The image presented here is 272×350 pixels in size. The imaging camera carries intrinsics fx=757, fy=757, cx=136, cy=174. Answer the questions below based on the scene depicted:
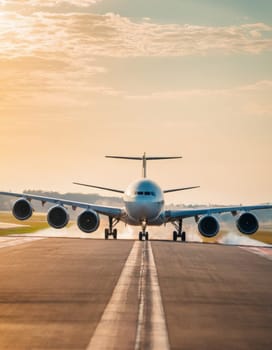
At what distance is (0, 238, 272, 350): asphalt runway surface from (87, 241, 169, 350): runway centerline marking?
2 centimetres

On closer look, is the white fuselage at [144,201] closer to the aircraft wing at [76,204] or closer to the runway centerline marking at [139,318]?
the aircraft wing at [76,204]

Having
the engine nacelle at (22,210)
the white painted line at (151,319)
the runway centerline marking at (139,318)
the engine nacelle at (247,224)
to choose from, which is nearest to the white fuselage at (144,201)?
the engine nacelle at (247,224)

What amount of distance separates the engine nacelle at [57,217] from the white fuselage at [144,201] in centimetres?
497

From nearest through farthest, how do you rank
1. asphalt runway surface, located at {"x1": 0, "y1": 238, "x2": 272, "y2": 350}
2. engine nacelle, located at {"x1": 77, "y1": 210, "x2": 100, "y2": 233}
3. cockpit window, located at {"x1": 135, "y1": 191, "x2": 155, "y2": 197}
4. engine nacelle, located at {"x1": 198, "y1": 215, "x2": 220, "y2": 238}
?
asphalt runway surface, located at {"x1": 0, "y1": 238, "x2": 272, "y2": 350} → cockpit window, located at {"x1": 135, "y1": 191, "x2": 155, "y2": 197} → engine nacelle, located at {"x1": 198, "y1": 215, "x2": 220, "y2": 238} → engine nacelle, located at {"x1": 77, "y1": 210, "x2": 100, "y2": 233}

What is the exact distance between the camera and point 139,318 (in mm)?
14508

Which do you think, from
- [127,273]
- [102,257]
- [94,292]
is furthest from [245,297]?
[102,257]

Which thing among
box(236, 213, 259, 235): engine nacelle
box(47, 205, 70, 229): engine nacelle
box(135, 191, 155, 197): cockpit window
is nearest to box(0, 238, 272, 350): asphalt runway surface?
box(135, 191, 155, 197): cockpit window

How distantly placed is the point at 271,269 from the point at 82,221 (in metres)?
32.5

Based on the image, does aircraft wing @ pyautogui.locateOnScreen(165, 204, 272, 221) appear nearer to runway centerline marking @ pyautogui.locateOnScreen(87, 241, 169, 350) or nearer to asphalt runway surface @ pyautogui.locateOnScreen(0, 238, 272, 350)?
asphalt runway surface @ pyautogui.locateOnScreen(0, 238, 272, 350)

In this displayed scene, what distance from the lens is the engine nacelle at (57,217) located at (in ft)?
193

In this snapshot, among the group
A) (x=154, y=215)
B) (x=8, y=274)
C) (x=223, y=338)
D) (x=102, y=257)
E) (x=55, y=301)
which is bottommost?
(x=223, y=338)

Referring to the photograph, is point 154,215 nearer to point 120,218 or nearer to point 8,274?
point 120,218

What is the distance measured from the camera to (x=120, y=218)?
62594mm

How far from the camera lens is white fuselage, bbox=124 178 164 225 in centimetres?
5612
